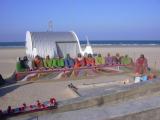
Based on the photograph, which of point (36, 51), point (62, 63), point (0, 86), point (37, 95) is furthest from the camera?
point (36, 51)

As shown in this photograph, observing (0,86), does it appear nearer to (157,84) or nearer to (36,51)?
(36,51)

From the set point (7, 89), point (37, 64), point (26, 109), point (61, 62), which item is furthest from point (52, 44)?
point (26, 109)

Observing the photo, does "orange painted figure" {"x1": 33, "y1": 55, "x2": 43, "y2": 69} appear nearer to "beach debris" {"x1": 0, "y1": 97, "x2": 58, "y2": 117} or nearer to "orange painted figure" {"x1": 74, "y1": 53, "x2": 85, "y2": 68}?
"orange painted figure" {"x1": 74, "y1": 53, "x2": 85, "y2": 68}

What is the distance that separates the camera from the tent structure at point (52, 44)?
19359 mm

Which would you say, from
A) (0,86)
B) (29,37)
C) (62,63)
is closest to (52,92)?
(0,86)

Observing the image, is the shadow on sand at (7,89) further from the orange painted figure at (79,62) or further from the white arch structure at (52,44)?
the white arch structure at (52,44)

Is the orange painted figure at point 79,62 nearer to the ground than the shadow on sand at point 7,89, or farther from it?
farther from it

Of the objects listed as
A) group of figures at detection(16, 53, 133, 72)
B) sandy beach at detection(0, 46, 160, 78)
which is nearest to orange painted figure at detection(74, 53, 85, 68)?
group of figures at detection(16, 53, 133, 72)

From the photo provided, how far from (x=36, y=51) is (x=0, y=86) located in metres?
6.94

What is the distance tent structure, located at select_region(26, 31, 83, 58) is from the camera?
19.4 meters

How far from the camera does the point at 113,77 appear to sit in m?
14.5

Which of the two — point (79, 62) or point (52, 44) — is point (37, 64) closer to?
point (79, 62)

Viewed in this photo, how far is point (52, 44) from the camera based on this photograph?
19719mm

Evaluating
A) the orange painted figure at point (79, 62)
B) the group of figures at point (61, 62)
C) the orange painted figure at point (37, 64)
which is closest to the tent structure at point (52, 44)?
the group of figures at point (61, 62)
